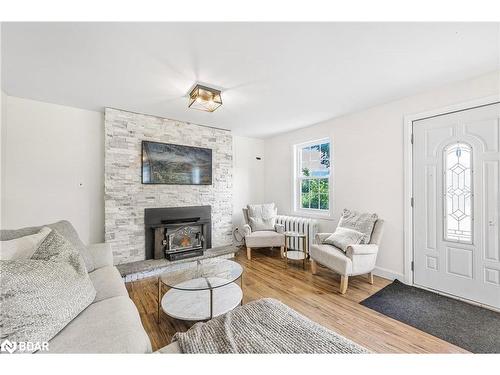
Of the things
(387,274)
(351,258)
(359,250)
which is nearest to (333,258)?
(351,258)

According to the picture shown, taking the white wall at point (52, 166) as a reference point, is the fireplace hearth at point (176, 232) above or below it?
below

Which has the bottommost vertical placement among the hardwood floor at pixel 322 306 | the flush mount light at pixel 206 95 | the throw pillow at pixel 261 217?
the hardwood floor at pixel 322 306

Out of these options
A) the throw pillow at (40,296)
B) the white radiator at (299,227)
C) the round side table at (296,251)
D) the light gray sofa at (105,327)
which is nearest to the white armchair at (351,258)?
the round side table at (296,251)

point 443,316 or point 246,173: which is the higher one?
point 246,173

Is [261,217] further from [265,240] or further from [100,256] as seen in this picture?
[100,256]

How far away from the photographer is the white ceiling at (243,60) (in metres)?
1.53

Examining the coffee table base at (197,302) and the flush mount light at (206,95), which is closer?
the coffee table base at (197,302)

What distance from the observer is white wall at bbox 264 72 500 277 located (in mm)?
2406

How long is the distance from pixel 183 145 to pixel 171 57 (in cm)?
193

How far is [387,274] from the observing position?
2842mm

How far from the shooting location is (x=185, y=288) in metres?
1.78

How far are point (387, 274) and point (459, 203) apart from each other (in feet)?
4.03

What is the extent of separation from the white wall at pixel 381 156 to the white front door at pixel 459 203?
0.58 feet

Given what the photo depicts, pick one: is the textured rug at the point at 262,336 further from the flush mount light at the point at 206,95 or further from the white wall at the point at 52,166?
the white wall at the point at 52,166
